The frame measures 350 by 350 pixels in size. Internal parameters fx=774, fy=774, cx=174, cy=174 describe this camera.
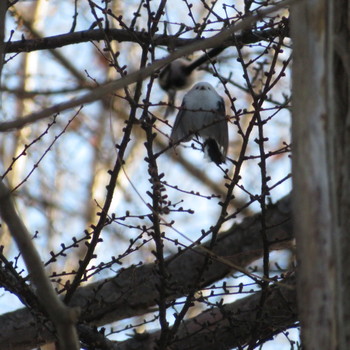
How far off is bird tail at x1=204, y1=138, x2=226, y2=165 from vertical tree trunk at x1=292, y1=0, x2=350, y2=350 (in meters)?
1.69

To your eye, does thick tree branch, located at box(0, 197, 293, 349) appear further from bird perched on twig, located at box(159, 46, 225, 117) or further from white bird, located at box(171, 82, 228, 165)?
bird perched on twig, located at box(159, 46, 225, 117)

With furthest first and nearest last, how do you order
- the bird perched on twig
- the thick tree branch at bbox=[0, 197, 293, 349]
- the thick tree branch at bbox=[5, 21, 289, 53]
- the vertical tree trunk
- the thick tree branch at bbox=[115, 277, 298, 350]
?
the bird perched on twig → the thick tree branch at bbox=[0, 197, 293, 349] → the thick tree branch at bbox=[5, 21, 289, 53] → the thick tree branch at bbox=[115, 277, 298, 350] → the vertical tree trunk

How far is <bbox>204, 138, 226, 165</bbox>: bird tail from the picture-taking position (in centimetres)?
314

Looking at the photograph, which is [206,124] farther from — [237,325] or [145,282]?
[237,325]

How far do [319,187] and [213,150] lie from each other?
6.01 feet

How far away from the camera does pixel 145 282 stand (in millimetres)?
2875

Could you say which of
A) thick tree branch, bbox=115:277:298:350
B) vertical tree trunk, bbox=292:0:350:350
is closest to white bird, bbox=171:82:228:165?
thick tree branch, bbox=115:277:298:350

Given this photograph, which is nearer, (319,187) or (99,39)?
(319,187)

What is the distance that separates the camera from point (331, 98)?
4.48ft

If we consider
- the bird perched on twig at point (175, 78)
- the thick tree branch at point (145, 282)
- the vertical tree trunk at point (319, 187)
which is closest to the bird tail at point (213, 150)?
the thick tree branch at point (145, 282)

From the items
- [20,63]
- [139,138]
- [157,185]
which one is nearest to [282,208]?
[157,185]

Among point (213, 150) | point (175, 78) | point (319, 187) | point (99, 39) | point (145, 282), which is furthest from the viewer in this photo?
point (175, 78)

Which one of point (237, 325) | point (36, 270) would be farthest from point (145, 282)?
point (36, 270)

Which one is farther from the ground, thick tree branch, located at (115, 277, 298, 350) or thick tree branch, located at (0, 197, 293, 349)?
thick tree branch, located at (0, 197, 293, 349)
